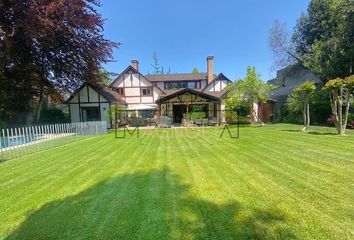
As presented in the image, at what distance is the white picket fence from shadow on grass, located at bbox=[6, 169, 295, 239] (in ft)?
21.7

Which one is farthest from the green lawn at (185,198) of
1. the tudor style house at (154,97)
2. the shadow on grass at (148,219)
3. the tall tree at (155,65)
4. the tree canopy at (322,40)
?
the tall tree at (155,65)

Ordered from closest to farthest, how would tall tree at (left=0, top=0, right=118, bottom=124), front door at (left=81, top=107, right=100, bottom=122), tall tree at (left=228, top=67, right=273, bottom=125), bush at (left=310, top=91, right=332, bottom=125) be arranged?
1. tall tree at (left=0, top=0, right=118, bottom=124)
2. bush at (left=310, top=91, right=332, bottom=125)
3. tall tree at (left=228, top=67, right=273, bottom=125)
4. front door at (left=81, top=107, right=100, bottom=122)

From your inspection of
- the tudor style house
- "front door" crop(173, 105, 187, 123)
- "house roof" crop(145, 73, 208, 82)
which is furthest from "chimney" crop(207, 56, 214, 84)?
"front door" crop(173, 105, 187, 123)

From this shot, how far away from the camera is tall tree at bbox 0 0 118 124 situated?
584 inches

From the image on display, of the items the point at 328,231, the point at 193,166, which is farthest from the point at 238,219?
the point at 193,166

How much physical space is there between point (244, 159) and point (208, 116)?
68.3 feet

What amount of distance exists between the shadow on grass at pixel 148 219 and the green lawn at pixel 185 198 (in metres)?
0.02

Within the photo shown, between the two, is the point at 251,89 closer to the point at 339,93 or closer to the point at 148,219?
the point at 339,93

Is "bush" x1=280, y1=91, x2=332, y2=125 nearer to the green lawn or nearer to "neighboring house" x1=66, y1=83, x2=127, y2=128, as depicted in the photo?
the green lawn

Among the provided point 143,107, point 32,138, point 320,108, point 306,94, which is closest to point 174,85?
point 143,107

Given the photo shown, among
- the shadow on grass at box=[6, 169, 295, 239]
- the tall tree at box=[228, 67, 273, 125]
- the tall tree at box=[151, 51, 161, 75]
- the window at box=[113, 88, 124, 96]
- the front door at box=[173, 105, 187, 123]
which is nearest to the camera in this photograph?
the shadow on grass at box=[6, 169, 295, 239]

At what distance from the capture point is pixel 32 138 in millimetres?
11109

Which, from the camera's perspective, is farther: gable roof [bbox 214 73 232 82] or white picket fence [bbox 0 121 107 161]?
gable roof [bbox 214 73 232 82]

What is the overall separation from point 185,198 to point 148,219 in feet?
3.21
